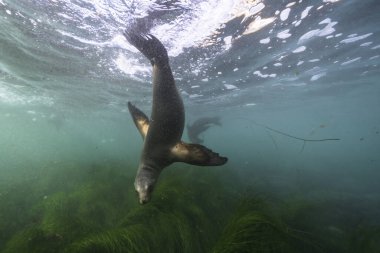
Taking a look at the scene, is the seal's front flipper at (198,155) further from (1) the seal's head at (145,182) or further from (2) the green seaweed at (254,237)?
(2) the green seaweed at (254,237)

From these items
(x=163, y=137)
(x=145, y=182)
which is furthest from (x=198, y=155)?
(x=145, y=182)

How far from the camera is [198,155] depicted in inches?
141

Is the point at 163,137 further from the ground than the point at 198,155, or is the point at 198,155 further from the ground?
the point at 163,137

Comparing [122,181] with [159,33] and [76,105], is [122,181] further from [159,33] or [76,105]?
[76,105]

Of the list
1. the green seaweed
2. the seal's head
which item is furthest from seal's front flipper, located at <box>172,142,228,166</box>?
the green seaweed

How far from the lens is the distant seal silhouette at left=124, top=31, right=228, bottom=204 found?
11.7 feet

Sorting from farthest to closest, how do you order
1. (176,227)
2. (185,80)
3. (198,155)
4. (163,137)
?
(185,80) < (176,227) < (163,137) < (198,155)

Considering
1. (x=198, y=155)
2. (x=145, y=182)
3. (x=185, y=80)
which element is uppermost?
(x=185, y=80)

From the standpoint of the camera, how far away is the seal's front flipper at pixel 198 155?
352cm

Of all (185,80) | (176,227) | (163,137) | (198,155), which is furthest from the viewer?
(185,80)

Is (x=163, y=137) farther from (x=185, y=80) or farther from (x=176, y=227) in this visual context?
(x=185, y=80)

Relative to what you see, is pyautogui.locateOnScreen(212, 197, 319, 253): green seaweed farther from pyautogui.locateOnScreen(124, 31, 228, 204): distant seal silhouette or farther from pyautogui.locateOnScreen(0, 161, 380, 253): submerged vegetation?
pyautogui.locateOnScreen(124, 31, 228, 204): distant seal silhouette

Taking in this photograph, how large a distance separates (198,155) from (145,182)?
2.83 ft

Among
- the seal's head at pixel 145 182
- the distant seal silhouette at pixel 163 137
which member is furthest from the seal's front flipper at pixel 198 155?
the seal's head at pixel 145 182
